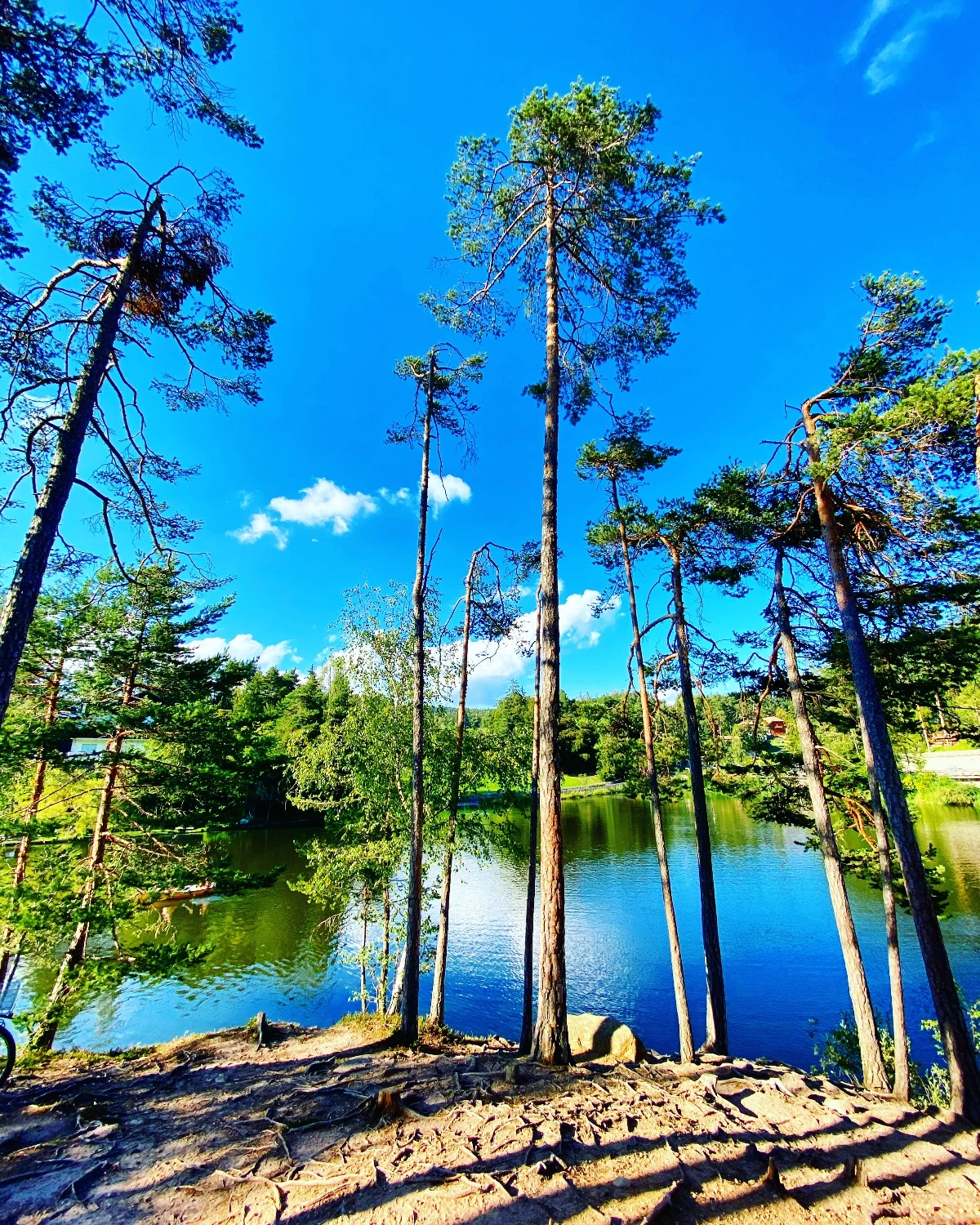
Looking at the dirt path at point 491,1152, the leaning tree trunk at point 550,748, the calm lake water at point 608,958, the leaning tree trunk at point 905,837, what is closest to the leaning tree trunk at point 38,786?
the calm lake water at point 608,958

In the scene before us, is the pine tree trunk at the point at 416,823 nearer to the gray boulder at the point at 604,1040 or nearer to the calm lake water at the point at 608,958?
the gray boulder at the point at 604,1040

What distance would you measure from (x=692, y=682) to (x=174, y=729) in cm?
914

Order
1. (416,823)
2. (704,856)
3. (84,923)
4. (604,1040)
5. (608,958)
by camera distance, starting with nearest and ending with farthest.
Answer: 1. (604,1040)
2. (84,923)
3. (416,823)
4. (704,856)
5. (608,958)

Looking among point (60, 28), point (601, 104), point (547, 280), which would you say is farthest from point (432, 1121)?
point (601, 104)

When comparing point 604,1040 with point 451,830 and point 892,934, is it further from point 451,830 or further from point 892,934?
point 892,934

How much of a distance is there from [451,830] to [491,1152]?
6.26 meters

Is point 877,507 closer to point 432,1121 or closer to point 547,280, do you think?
point 547,280

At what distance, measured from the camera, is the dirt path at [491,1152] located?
3027 mm

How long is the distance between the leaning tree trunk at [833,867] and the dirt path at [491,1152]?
2794 millimetres

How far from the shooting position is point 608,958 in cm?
1623

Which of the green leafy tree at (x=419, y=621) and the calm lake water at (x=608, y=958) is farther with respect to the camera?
the calm lake water at (x=608, y=958)

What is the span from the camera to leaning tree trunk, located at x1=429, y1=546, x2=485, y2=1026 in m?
9.21

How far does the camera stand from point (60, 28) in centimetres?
378

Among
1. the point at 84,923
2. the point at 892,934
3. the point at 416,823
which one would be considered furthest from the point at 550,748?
the point at 84,923
